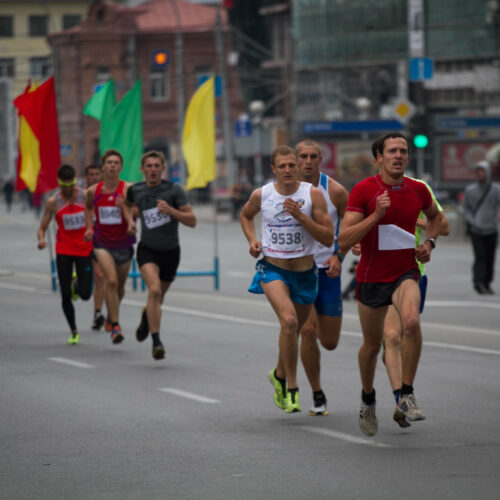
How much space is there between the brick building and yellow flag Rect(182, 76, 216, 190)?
55.7m

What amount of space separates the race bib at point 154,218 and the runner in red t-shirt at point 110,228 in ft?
3.38

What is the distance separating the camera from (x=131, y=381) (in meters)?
10.8

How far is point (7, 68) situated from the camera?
307ft

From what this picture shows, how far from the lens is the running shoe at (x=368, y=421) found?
802cm

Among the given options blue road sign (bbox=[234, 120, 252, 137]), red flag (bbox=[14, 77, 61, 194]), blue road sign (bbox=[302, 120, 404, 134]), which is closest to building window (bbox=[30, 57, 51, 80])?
blue road sign (bbox=[234, 120, 252, 137])

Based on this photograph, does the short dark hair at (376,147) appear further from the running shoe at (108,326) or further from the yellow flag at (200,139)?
the yellow flag at (200,139)

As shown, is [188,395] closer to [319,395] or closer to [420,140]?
[319,395]

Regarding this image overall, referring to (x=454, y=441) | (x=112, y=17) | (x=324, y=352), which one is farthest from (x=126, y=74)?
(x=454, y=441)

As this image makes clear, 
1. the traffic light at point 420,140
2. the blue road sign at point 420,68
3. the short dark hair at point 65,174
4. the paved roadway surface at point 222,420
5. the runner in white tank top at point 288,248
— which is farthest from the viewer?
the blue road sign at point 420,68

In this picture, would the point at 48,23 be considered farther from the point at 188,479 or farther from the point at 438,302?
the point at 188,479

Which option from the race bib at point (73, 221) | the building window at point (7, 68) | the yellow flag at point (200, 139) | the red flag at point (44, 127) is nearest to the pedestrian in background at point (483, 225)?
the yellow flag at point (200, 139)

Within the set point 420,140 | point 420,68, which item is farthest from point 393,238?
point 420,68

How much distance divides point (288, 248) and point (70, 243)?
4998mm

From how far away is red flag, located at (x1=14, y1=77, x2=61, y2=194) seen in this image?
62.4 feet
